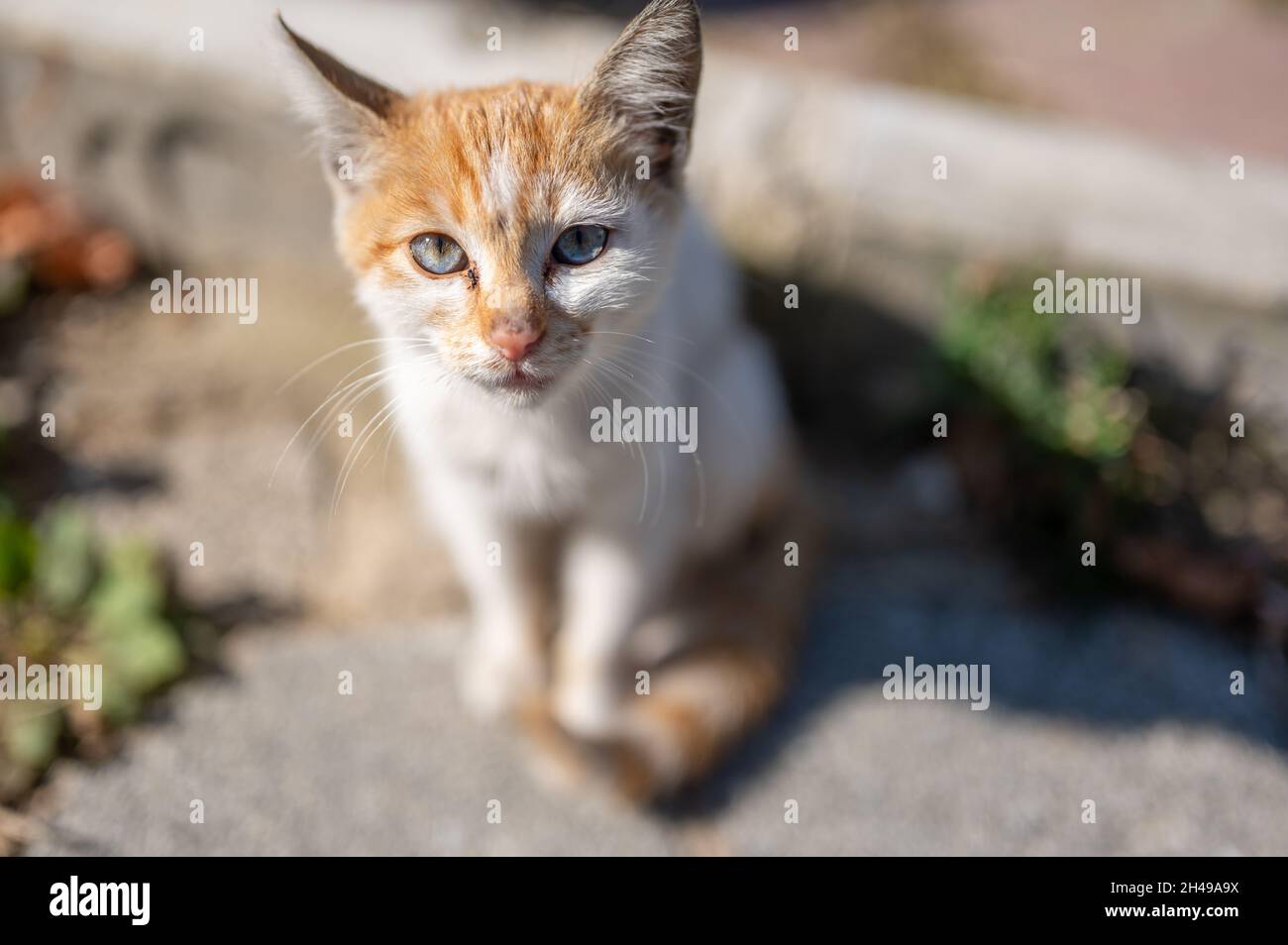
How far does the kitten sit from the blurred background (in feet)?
0.74

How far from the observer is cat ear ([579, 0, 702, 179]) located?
1.50 metres

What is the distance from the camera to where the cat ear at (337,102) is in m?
1.53

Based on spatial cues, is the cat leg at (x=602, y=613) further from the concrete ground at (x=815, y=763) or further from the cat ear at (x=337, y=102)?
the cat ear at (x=337, y=102)

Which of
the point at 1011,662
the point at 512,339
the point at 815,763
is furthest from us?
the point at 1011,662

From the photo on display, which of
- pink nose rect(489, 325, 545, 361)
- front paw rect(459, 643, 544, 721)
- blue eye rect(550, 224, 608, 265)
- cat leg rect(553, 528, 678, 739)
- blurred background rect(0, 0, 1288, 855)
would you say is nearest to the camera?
pink nose rect(489, 325, 545, 361)

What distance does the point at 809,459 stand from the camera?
294cm

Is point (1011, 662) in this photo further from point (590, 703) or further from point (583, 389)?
point (583, 389)

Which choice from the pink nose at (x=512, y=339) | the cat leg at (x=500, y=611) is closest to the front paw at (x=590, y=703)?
the cat leg at (x=500, y=611)

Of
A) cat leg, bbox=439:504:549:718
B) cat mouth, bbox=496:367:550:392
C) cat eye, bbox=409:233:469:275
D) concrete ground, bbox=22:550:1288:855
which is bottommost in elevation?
concrete ground, bbox=22:550:1288:855

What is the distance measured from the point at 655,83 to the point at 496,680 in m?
1.38

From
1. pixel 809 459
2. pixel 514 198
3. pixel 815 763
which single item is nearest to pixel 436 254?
pixel 514 198

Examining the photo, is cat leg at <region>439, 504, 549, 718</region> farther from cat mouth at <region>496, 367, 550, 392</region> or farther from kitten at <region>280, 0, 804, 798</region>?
cat mouth at <region>496, 367, 550, 392</region>

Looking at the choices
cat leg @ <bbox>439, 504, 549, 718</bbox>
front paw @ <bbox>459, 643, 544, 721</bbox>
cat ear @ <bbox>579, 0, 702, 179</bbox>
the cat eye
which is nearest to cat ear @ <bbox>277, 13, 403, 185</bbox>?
the cat eye
